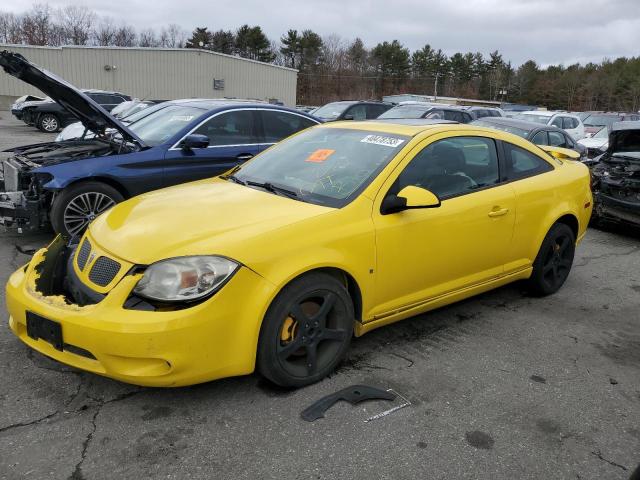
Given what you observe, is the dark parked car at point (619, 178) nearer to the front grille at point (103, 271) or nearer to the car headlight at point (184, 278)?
the car headlight at point (184, 278)

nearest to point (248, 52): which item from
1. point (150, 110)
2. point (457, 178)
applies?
point (150, 110)

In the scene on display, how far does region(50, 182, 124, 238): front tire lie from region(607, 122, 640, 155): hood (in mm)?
6821

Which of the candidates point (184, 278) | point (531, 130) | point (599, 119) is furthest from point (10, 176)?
point (599, 119)

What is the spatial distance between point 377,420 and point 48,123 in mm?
21624

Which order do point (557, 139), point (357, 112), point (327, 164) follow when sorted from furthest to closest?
1. point (357, 112)
2. point (557, 139)
3. point (327, 164)

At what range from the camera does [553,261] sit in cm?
484

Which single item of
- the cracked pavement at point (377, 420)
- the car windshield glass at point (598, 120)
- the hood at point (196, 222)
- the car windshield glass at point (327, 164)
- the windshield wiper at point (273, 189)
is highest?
the car windshield glass at point (598, 120)

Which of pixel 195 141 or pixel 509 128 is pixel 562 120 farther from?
pixel 195 141

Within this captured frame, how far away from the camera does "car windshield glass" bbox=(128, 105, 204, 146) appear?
6.38 meters

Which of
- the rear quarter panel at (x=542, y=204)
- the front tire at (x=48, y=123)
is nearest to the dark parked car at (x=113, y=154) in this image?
the rear quarter panel at (x=542, y=204)

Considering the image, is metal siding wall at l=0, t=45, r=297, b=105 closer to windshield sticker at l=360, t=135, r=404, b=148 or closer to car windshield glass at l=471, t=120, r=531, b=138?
car windshield glass at l=471, t=120, r=531, b=138

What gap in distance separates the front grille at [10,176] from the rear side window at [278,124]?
280 cm

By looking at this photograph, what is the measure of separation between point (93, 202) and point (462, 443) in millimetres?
4505

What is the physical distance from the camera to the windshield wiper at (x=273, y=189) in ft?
11.6
